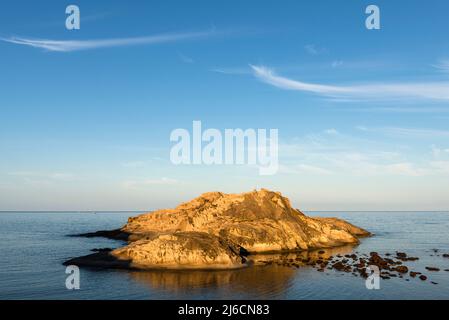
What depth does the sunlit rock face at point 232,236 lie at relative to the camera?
68500 millimetres

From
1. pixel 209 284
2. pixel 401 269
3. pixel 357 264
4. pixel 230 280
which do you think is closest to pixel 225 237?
pixel 357 264

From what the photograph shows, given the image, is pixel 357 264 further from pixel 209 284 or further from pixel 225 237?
pixel 209 284

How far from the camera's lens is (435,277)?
63.2 metres

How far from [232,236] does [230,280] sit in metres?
33.9

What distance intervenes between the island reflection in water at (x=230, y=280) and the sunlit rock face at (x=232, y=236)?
3.84 m

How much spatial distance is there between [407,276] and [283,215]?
4387cm

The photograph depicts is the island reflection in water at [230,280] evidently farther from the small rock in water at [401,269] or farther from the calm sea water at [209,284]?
the small rock in water at [401,269]

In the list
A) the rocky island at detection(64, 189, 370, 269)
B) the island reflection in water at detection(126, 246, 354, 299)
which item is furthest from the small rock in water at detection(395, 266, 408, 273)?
the rocky island at detection(64, 189, 370, 269)

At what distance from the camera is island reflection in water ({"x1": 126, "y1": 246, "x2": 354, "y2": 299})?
50.7 meters

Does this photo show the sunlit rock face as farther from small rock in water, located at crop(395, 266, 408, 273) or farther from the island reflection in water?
small rock in water, located at crop(395, 266, 408, 273)

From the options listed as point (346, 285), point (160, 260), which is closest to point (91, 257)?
point (160, 260)

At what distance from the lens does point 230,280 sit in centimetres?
5797

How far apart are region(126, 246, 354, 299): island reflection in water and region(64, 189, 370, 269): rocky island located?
3.48 m

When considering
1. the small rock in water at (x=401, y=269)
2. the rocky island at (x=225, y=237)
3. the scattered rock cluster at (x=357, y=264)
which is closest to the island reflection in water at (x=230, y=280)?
the scattered rock cluster at (x=357, y=264)
